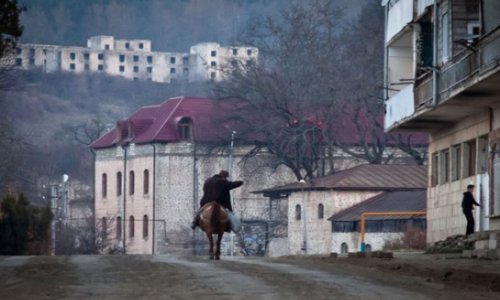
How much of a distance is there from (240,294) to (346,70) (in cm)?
9570

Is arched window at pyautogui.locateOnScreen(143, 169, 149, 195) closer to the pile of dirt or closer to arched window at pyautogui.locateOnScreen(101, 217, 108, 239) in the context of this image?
arched window at pyautogui.locateOnScreen(101, 217, 108, 239)

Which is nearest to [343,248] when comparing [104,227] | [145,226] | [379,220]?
[379,220]

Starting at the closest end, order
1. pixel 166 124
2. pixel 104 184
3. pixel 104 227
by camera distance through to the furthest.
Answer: pixel 104 227
pixel 166 124
pixel 104 184

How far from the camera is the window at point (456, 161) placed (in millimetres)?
51188

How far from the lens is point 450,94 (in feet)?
154

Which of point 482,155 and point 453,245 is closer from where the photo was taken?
point 453,245

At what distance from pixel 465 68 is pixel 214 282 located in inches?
711

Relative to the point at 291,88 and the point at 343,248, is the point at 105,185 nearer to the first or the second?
the point at 291,88

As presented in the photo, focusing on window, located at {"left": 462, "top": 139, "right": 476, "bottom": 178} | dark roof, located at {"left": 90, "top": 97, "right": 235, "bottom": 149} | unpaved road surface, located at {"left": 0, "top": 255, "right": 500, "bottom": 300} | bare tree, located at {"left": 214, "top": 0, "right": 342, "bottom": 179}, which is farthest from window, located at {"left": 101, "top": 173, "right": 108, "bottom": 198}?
unpaved road surface, located at {"left": 0, "top": 255, "right": 500, "bottom": 300}

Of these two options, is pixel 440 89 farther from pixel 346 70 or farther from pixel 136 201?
pixel 136 201

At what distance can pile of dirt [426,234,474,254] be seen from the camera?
147 ft

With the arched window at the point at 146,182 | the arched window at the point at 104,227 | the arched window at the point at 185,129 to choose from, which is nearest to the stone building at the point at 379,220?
the arched window at the point at 104,227

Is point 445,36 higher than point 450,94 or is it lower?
higher

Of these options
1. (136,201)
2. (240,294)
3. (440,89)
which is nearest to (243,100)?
(136,201)
